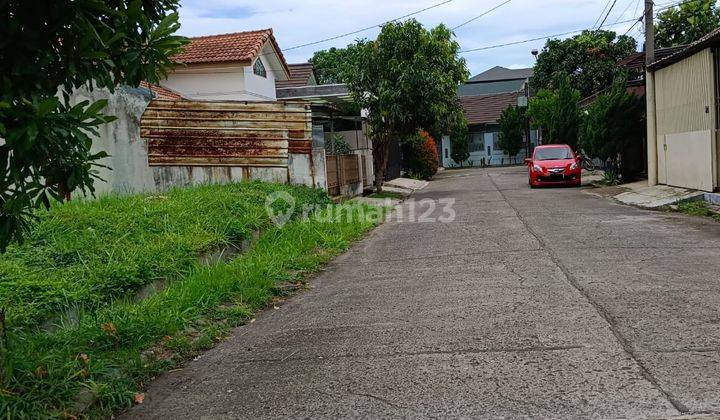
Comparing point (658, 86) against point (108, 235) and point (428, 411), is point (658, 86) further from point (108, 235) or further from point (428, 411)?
point (428, 411)

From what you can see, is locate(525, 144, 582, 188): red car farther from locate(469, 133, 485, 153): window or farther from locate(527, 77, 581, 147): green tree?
locate(469, 133, 485, 153): window

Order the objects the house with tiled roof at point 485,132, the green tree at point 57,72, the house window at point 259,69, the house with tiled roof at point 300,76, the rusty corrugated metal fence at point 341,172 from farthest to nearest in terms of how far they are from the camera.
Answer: the house with tiled roof at point 485,132 < the house with tiled roof at point 300,76 < the house window at point 259,69 < the rusty corrugated metal fence at point 341,172 < the green tree at point 57,72

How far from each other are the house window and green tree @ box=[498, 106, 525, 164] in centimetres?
2858

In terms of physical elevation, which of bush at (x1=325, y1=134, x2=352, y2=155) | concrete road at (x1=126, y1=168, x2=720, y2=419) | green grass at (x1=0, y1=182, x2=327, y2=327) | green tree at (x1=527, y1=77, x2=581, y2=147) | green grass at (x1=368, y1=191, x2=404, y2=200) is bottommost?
concrete road at (x1=126, y1=168, x2=720, y2=419)

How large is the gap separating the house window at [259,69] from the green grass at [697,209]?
15.2 meters

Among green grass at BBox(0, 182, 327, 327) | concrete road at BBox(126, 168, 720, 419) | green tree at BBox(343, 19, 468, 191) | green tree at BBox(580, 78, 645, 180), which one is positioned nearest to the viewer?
concrete road at BBox(126, 168, 720, 419)

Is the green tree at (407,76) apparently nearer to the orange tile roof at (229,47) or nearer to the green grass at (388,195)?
the green grass at (388,195)

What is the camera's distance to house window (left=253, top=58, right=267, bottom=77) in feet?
77.8

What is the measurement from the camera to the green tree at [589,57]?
3725cm

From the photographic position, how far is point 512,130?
49562mm

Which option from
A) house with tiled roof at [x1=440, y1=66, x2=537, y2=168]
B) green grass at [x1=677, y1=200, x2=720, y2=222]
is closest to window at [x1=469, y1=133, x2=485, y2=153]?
house with tiled roof at [x1=440, y1=66, x2=537, y2=168]

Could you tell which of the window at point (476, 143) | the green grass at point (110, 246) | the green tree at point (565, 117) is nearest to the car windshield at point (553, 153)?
the green tree at point (565, 117)

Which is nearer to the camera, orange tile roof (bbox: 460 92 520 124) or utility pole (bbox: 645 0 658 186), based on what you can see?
utility pole (bbox: 645 0 658 186)

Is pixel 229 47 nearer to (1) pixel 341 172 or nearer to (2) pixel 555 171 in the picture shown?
(1) pixel 341 172
